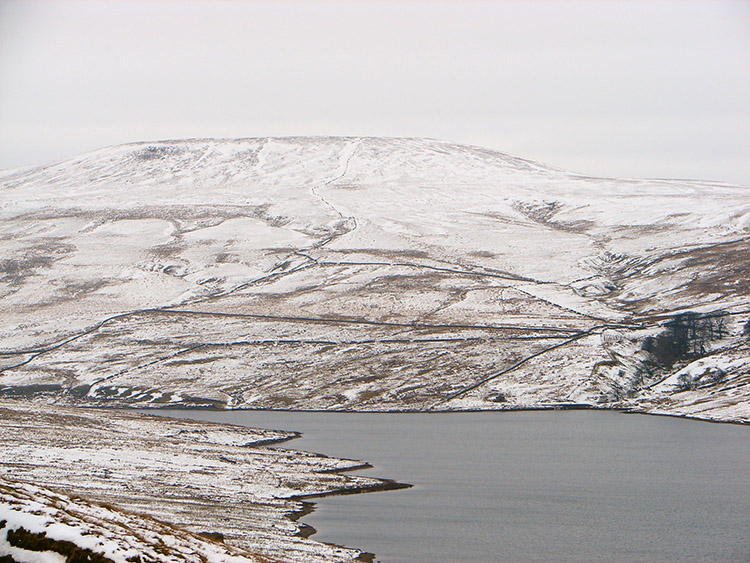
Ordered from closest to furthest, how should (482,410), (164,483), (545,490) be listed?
(164,483) < (545,490) < (482,410)

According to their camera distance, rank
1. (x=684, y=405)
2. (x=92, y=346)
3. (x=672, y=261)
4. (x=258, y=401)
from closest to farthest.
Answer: (x=684, y=405), (x=258, y=401), (x=92, y=346), (x=672, y=261)

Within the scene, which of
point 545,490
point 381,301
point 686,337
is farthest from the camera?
point 381,301

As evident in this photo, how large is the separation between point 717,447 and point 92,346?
84.4 meters

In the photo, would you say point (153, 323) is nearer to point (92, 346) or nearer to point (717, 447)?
point (92, 346)

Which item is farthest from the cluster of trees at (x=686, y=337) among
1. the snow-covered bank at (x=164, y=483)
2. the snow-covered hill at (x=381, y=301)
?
the snow-covered bank at (x=164, y=483)

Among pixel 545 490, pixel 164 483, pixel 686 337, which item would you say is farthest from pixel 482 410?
pixel 164 483

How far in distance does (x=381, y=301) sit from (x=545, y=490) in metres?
75.8

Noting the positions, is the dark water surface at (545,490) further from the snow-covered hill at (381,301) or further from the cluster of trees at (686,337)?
the cluster of trees at (686,337)

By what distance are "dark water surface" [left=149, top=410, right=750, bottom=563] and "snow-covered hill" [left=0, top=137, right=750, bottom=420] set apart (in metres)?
13.1

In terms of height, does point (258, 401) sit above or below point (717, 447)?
below

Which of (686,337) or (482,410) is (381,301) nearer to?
(482,410)

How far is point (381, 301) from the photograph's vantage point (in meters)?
124

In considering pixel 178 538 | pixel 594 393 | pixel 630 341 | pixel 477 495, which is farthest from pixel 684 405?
pixel 178 538

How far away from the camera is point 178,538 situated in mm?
24922
